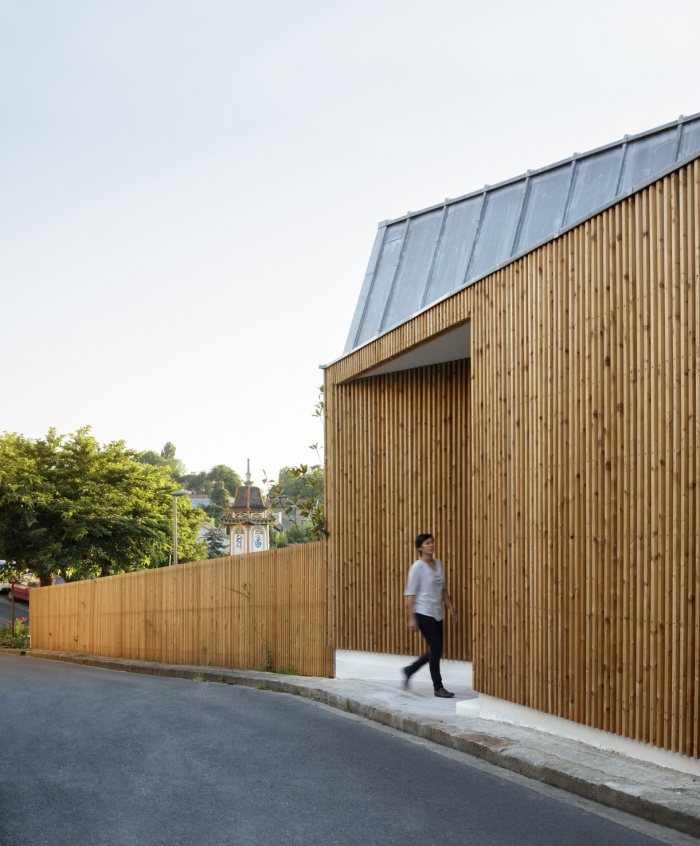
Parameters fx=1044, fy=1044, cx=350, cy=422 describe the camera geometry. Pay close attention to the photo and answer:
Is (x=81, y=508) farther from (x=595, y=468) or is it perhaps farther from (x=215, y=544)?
(x=215, y=544)

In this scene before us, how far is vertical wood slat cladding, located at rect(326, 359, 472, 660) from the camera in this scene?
12.2 metres

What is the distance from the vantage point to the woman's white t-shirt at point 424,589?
10828 mm

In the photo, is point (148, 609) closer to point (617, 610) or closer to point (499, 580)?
point (499, 580)

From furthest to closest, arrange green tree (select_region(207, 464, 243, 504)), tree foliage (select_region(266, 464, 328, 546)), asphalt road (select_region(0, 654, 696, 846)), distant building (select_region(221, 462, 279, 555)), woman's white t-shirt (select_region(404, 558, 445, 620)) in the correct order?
1. green tree (select_region(207, 464, 243, 504))
2. distant building (select_region(221, 462, 279, 555))
3. tree foliage (select_region(266, 464, 328, 546))
4. woman's white t-shirt (select_region(404, 558, 445, 620))
5. asphalt road (select_region(0, 654, 696, 846))

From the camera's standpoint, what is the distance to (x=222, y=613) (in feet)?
58.2

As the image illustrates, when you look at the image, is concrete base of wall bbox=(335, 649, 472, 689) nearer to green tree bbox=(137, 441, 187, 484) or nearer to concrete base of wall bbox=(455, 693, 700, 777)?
concrete base of wall bbox=(455, 693, 700, 777)

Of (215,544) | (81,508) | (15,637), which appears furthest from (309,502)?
(215,544)

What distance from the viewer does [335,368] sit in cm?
1358

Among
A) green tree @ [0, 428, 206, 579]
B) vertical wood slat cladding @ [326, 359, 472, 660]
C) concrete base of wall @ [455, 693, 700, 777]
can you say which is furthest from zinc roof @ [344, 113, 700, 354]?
green tree @ [0, 428, 206, 579]

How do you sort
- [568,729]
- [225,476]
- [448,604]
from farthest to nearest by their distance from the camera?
[225,476]
[448,604]
[568,729]

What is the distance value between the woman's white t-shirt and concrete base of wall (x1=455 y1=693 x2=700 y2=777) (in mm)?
1230

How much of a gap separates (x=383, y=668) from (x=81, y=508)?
29874 millimetres

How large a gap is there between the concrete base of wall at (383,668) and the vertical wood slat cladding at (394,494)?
0.10 meters

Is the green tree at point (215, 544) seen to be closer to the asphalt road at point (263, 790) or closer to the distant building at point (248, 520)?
the distant building at point (248, 520)
